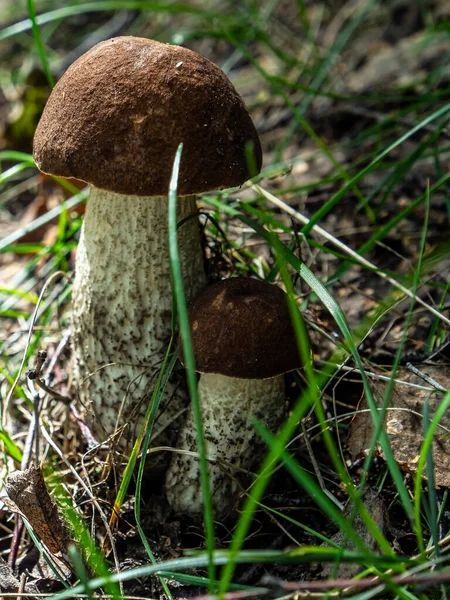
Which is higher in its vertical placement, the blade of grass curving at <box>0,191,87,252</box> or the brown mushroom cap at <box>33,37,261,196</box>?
the brown mushroom cap at <box>33,37,261,196</box>

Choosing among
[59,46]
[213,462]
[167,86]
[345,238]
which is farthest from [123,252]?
[59,46]

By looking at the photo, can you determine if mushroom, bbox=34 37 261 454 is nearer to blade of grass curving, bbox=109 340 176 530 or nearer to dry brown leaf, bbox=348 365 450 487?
blade of grass curving, bbox=109 340 176 530

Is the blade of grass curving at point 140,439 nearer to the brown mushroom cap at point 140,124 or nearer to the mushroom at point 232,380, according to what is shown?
the mushroom at point 232,380

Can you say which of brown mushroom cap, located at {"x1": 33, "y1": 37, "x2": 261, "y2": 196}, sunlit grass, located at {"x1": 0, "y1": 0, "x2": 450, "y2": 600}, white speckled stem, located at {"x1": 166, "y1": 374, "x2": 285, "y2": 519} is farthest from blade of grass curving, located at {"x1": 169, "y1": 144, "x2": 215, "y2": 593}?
white speckled stem, located at {"x1": 166, "y1": 374, "x2": 285, "y2": 519}

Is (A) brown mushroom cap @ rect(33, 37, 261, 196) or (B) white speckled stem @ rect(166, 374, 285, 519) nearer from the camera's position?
(A) brown mushroom cap @ rect(33, 37, 261, 196)

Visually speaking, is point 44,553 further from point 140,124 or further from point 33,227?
point 33,227

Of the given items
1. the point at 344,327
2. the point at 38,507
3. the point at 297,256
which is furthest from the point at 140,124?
the point at 38,507

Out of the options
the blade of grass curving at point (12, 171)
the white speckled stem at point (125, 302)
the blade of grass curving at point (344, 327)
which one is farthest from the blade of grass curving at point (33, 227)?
the blade of grass curving at point (344, 327)
